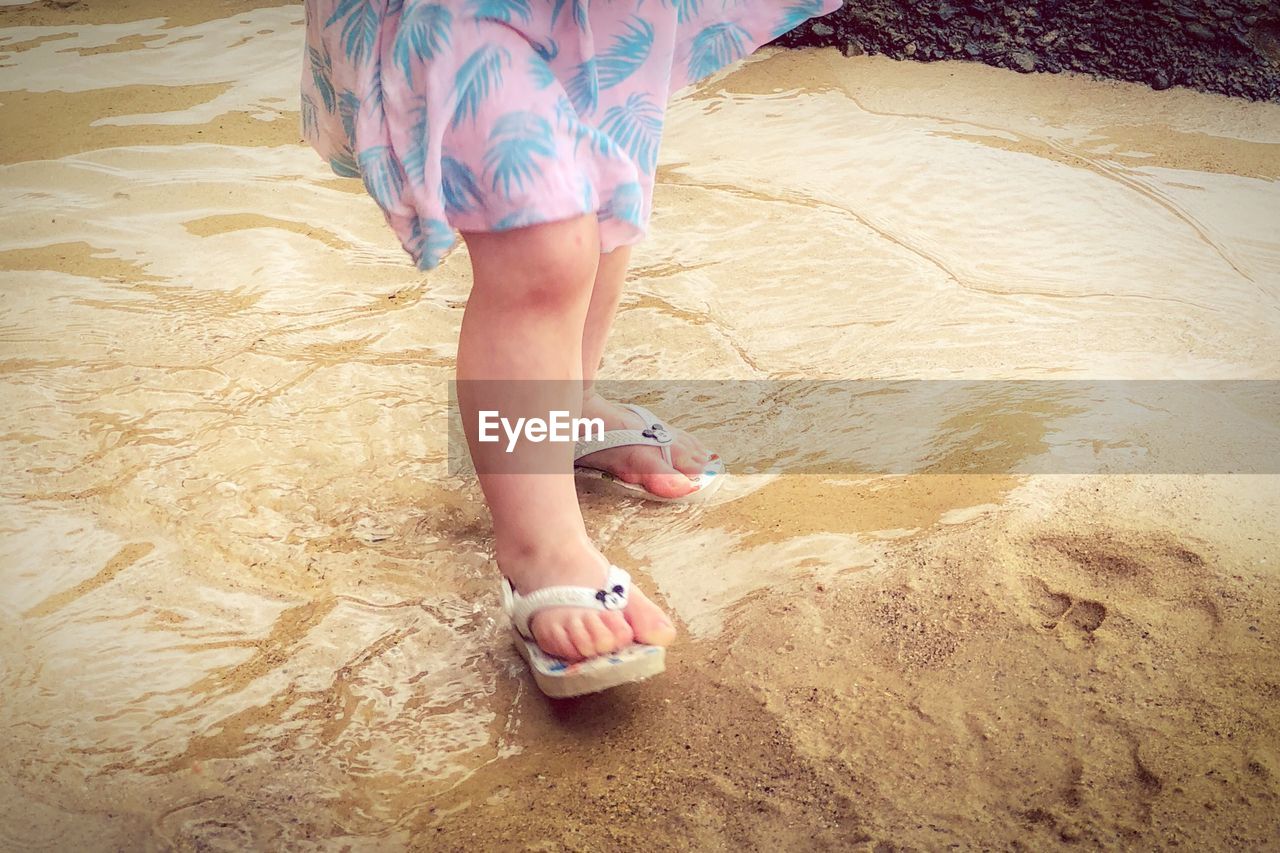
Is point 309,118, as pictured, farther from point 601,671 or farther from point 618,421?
point 601,671

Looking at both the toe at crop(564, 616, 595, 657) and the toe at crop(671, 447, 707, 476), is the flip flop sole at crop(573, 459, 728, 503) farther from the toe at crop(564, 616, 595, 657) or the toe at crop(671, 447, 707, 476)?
the toe at crop(564, 616, 595, 657)

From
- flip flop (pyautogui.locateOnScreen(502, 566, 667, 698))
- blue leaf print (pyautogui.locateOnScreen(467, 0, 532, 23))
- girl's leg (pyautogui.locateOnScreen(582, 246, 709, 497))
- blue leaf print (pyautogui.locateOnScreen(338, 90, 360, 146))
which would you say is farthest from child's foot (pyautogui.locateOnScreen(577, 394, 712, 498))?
blue leaf print (pyautogui.locateOnScreen(467, 0, 532, 23))

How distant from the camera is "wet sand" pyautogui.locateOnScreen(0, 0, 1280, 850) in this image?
1076 millimetres

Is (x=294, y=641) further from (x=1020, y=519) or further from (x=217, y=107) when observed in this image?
(x=217, y=107)

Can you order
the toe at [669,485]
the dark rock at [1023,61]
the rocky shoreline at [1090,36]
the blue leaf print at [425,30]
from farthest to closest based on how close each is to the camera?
the dark rock at [1023,61] → the rocky shoreline at [1090,36] → the toe at [669,485] → the blue leaf print at [425,30]

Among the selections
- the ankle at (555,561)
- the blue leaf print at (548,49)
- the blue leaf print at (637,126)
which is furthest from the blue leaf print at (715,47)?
the ankle at (555,561)

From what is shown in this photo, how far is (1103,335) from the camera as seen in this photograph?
187 cm

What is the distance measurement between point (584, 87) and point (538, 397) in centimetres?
33

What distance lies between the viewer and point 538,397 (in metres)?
1.20

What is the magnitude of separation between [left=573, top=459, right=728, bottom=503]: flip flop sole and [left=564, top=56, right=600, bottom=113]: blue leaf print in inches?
22.6

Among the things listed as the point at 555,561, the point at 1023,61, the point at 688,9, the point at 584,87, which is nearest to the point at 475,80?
the point at 584,87

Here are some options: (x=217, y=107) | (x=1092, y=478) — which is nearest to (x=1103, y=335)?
(x=1092, y=478)

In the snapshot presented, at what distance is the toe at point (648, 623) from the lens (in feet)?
3.92

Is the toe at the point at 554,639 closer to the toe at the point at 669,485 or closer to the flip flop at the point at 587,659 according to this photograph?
the flip flop at the point at 587,659
